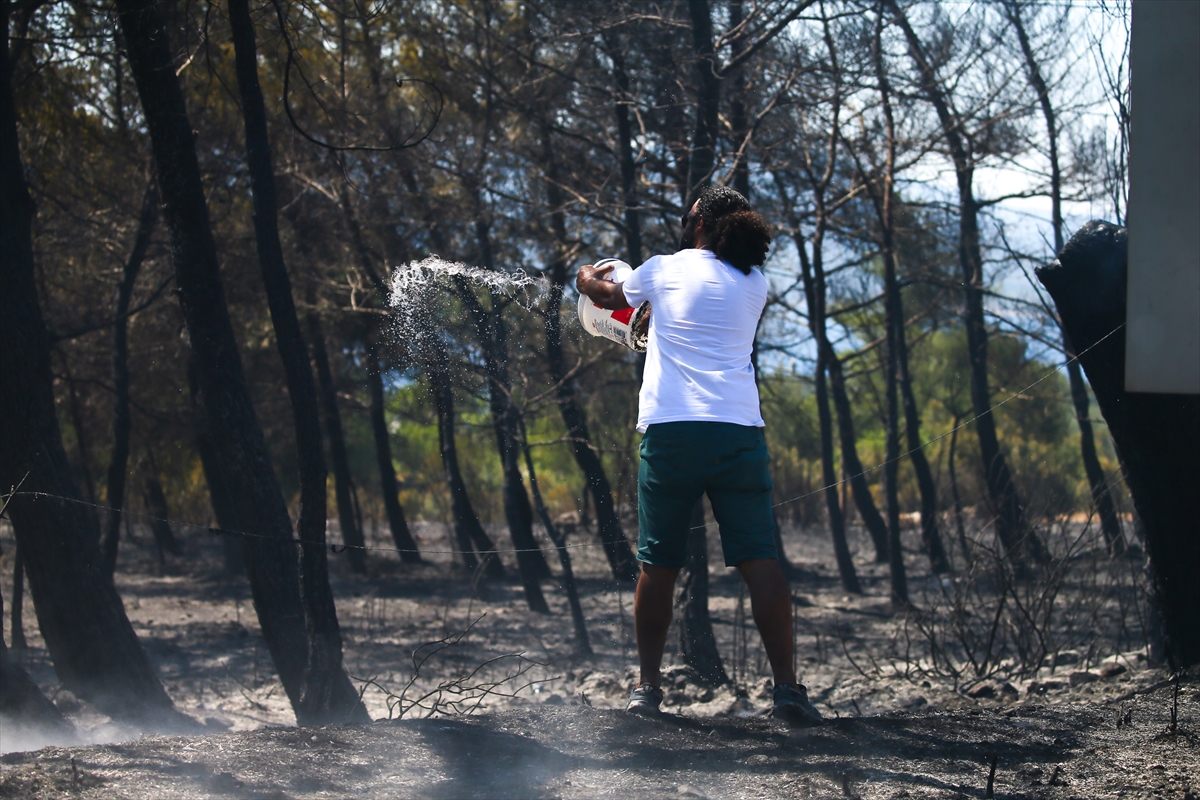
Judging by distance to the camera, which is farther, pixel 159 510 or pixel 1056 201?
pixel 159 510

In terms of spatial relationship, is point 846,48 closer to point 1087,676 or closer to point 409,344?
point 409,344

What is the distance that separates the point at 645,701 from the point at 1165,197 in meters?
2.47

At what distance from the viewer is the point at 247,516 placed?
5.93 meters

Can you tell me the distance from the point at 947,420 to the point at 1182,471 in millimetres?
22026

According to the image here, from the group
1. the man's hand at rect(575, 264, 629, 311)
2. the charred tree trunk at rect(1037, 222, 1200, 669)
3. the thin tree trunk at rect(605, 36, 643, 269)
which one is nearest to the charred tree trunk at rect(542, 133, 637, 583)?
the thin tree trunk at rect(605, 36, 643, 269)

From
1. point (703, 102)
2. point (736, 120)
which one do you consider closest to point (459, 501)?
point (736, 120)

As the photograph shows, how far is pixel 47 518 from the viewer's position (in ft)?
20.2

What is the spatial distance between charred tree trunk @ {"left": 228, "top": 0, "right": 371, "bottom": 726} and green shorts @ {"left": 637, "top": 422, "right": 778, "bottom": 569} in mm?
2450

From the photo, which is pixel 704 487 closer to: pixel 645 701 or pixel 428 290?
pixel 645 701

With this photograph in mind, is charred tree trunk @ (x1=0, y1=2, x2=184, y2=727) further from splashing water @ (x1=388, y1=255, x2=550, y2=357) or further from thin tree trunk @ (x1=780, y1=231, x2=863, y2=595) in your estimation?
thin tree trunk @ (x1=780, y1=231, x2=863, y2=595)

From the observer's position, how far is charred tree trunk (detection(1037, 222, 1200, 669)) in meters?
4.39

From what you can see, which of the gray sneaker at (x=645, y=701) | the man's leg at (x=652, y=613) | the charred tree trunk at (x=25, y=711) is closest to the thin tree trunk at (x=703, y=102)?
the man's leg at (x=652, y=613)

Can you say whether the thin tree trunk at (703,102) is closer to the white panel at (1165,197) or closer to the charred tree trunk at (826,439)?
the white panel at (1165,197)

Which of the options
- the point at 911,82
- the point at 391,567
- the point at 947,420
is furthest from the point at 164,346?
the point at 947,420
